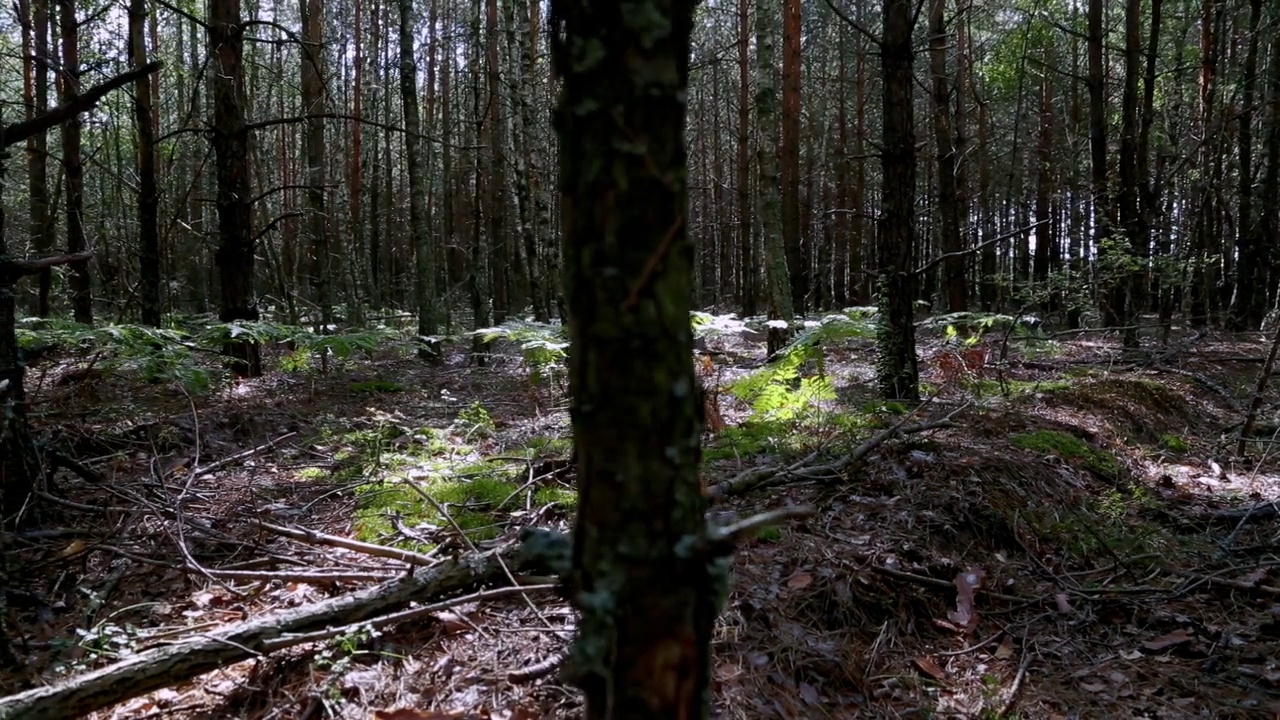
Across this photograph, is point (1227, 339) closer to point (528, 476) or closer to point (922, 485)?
point (922, 485)

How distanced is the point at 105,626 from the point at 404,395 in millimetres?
5478

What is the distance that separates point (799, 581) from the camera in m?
3.07

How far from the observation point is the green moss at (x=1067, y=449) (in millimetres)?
4668

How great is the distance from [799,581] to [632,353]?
2171 mm

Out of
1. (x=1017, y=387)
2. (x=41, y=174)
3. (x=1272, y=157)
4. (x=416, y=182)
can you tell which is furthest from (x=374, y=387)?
(x=1272, y=157)

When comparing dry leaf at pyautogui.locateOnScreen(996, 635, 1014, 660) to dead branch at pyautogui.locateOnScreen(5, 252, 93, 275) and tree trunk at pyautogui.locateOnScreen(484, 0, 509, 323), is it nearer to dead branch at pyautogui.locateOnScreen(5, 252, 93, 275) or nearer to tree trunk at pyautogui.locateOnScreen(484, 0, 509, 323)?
dead branch at pyautogui.locateOnScreen(5, 252, 93, 275)

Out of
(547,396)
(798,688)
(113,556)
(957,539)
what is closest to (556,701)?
(798,688)

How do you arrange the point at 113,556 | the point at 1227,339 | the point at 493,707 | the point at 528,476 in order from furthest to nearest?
the point at 1227,339
the point at 528,476
the point at 113,556
the point at 493,707

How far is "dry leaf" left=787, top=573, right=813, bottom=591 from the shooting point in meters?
3.05

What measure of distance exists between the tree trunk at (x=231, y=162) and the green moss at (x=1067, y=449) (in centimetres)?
700

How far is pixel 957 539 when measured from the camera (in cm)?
355

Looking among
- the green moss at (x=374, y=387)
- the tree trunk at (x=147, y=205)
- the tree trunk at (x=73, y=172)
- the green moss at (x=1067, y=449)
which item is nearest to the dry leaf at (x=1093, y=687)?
the green moss at (x=1067, y=449)

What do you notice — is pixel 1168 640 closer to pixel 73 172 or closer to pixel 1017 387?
pixel 1017 387

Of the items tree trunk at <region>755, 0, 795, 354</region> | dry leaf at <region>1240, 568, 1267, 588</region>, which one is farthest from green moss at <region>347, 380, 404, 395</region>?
dry leaf at <region>1240, 568, 1267, 588</region>
